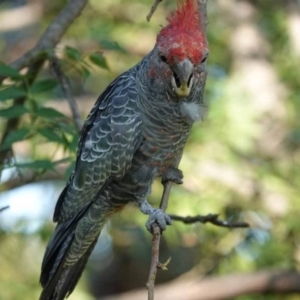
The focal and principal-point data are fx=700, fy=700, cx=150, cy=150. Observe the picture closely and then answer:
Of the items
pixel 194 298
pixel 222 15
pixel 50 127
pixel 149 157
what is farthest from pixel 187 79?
pixel 222 15

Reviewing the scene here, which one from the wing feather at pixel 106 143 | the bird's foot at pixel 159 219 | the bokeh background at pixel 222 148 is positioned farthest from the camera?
the bokeh background at pixel 222 148

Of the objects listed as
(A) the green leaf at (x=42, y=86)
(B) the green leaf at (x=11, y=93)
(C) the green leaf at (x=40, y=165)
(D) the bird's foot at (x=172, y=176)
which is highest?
(B) the green leaf at (x=11, y=93)

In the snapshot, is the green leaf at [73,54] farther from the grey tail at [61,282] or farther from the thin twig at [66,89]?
the grey tail at [61,282]

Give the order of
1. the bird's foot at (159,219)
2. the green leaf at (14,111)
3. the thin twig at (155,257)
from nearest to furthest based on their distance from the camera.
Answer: the thin twig at (155,257) → the bird's foot at (159,219) → the green leaf at (14,111)

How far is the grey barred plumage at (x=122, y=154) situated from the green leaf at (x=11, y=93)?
0.31 meters

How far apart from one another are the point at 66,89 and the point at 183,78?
31.6 inches

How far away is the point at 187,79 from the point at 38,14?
11.0ft

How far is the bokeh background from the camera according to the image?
14.9 ft

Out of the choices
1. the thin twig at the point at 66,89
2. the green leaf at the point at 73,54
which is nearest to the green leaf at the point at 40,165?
the thin twig at the point at 66,89

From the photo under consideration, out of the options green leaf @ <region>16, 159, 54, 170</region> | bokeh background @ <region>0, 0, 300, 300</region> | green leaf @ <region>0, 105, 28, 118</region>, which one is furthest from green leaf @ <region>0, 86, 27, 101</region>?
bokeh background @ <region>0, 0, 300, 300</region>

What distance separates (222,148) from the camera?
4.59 meters

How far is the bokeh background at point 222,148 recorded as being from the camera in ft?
14.9

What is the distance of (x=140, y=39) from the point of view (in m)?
5.43

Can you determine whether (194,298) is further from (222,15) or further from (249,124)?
(222,15)
